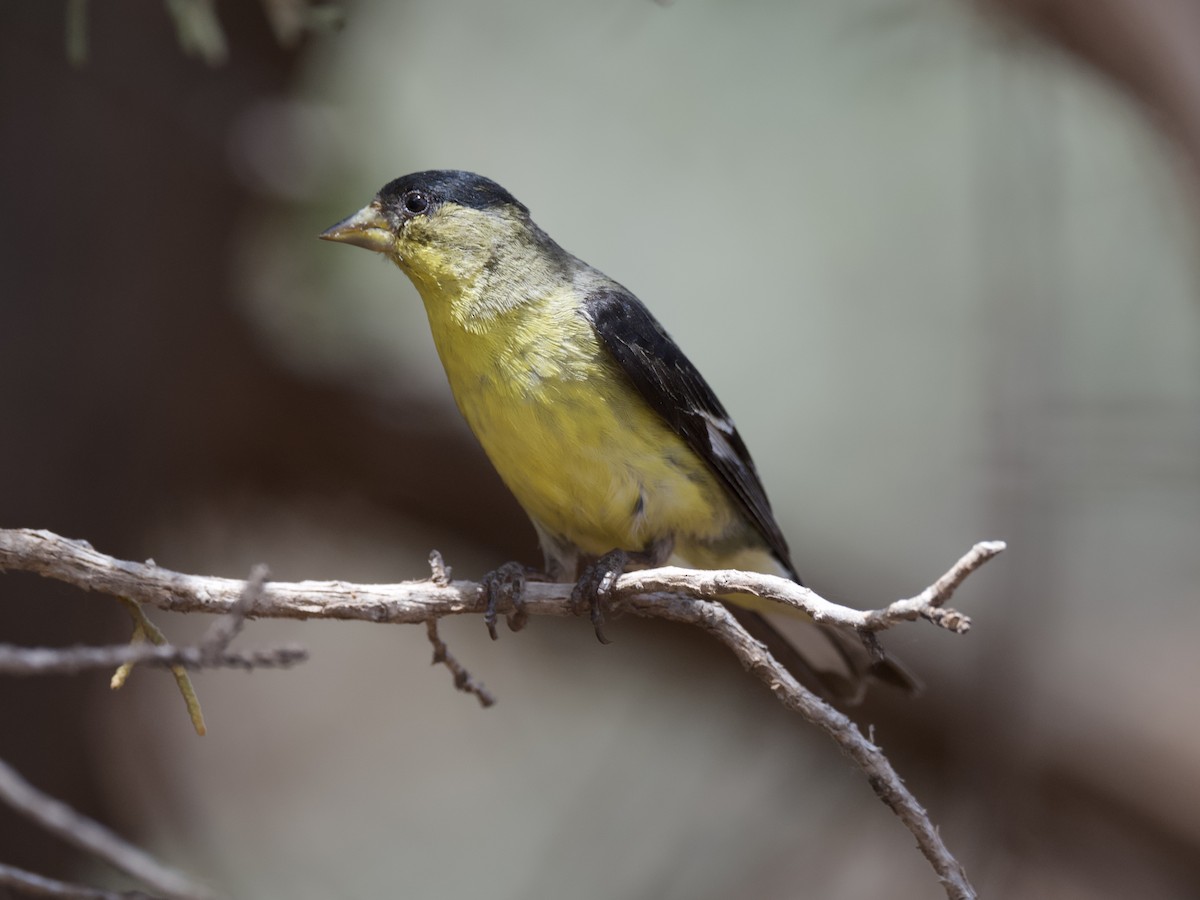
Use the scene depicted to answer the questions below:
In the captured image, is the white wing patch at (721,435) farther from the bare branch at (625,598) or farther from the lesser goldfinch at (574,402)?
the bare branch at (625,598)

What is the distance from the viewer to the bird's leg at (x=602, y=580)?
3.35m

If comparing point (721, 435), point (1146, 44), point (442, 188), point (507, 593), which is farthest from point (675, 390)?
point (1146, 44)

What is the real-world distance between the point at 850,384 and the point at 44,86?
576 cm

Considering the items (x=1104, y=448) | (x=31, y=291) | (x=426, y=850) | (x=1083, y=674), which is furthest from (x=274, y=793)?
(x=1104, y=448)

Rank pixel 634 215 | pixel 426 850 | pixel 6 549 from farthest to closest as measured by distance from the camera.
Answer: pixel 634 215, pixel 426 850, pixel 6 549

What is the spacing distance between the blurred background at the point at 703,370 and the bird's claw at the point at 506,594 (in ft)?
8.91

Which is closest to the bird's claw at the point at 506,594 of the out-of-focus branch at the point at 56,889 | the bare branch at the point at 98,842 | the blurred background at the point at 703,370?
the out-of-focus branch at the point at 56,889

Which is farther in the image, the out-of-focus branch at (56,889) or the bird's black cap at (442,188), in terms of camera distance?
the bird's black cap at (442,188)

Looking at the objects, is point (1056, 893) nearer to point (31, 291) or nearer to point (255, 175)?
point (255, 175)

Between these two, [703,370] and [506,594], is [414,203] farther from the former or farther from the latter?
[703,370]

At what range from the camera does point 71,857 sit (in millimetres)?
5754

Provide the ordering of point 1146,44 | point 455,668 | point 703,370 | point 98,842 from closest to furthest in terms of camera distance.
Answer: point 98,842 < point 455,668 < point 1146,44 < point 703,370

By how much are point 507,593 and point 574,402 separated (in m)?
0.63

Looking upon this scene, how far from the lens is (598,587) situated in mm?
3398
